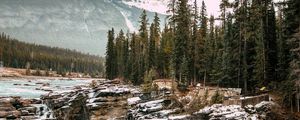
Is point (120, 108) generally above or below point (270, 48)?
below

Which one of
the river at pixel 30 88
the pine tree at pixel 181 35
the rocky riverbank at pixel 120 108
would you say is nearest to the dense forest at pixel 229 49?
the pine tree at pixel 181 35

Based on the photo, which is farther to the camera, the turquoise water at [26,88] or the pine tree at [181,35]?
the turquoise water at [26,88]

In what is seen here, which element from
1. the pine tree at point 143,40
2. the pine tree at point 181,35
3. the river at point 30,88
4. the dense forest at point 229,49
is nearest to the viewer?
the dense forest at point 229,49

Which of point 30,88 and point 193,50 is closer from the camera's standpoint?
point 193,50

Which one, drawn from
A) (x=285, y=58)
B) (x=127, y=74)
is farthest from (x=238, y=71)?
(x=127, y=74)

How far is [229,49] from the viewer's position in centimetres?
6100

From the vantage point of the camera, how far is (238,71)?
2228 inches

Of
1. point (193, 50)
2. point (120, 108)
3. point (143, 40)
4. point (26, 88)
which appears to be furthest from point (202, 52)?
point (26, 88)

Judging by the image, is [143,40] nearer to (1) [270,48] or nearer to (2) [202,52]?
(2) [202,52]

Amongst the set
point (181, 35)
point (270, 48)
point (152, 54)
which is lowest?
point (270, 48)

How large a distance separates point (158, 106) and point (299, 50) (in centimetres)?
1846

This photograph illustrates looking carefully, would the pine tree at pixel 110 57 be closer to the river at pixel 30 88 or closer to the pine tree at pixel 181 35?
the river at pixel 30 88

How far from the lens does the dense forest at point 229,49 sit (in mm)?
46175

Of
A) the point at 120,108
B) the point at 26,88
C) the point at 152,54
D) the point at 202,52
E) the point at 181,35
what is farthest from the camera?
the point at 26,88
